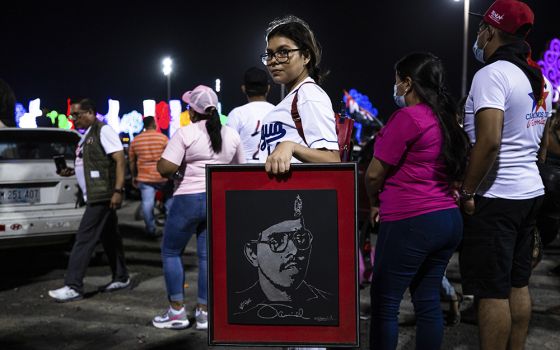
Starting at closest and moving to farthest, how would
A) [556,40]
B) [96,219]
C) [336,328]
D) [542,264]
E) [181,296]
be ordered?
[336,328] < [181,296] < [96,219] < [542,264] < [556,40]

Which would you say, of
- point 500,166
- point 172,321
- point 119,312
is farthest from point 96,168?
point 500,166

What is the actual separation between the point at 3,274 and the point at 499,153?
6180 mm

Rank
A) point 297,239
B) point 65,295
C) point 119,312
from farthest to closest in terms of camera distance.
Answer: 1. point 65,295
2. point 119,312
3. point 297,239

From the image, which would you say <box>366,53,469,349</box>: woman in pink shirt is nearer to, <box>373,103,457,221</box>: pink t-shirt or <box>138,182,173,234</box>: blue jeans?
<box>373,103,457,221</box>: pink t-shirt

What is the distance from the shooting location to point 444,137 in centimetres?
300

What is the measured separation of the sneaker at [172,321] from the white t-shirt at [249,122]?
1487 mm

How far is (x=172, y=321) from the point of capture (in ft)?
15.9

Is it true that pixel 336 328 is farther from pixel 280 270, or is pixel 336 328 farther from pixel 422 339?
pixel 422 339

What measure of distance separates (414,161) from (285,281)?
1147 mm

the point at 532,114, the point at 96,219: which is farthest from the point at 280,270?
the point at 96,219

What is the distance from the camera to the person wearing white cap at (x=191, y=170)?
4594 mm

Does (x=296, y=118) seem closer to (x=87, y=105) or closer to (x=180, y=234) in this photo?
(x=180, y=234)

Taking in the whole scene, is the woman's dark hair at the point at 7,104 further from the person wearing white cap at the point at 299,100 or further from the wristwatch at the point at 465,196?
the wristwatch at the point at 465,196

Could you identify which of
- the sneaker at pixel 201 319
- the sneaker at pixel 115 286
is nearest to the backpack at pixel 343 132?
the sneaker at pixel 201 319
